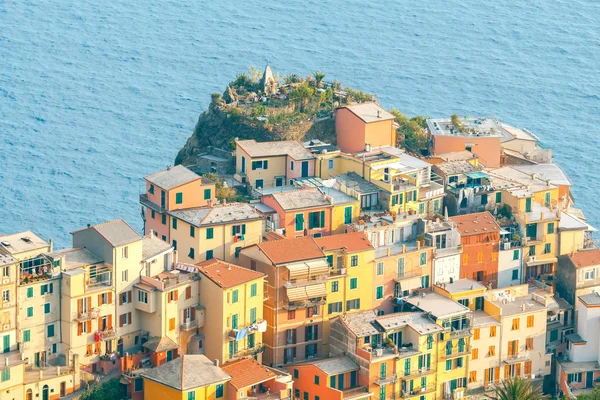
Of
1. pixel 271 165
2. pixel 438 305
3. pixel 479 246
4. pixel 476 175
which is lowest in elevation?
pixel 438 305

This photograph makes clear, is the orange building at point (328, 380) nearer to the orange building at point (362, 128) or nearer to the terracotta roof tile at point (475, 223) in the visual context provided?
the terracotta roof tile at point (475, 223)

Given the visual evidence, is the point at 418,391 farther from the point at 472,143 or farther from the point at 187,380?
the point at 472,143

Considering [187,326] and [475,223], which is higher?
[475,223]

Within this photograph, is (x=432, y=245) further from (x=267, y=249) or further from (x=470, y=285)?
(x=267, y=249)

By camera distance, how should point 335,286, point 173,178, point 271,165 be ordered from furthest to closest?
point 271,165
point 173,178
point 335,286

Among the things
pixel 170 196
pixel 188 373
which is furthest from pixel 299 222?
pixel 188 373

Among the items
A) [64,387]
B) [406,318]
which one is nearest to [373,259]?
[406,318]

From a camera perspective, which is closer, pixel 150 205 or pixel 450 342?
pixel 450 342

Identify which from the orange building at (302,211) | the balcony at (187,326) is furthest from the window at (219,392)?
the orange building at (302,211)
